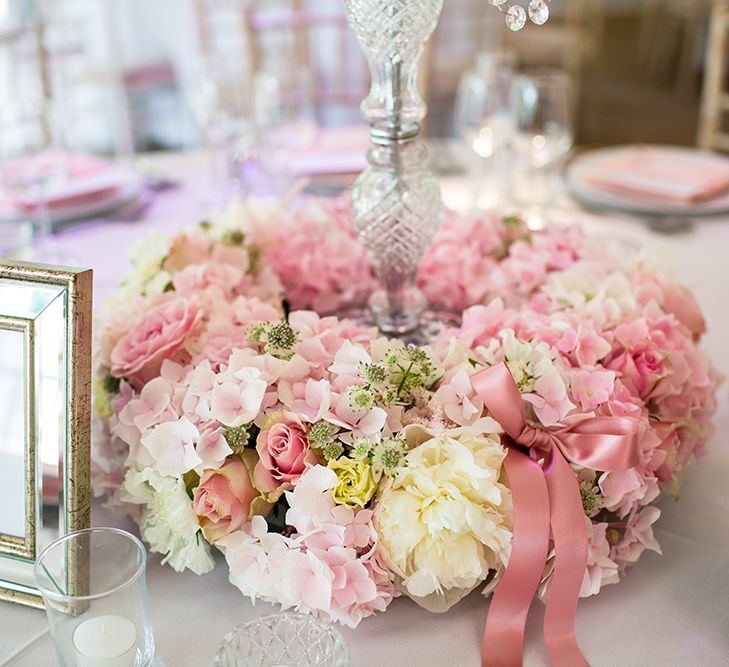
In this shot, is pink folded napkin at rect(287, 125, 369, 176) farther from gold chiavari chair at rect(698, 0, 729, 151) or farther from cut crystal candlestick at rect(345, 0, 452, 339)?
gold chiavari chair at rect(698, 0, 729, 151)

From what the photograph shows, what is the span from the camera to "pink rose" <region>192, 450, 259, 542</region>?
0.77 m

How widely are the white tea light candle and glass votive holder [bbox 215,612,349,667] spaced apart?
0.08m

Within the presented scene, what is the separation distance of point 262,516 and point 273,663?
0.13 m

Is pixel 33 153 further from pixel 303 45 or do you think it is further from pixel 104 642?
pixel 303 45

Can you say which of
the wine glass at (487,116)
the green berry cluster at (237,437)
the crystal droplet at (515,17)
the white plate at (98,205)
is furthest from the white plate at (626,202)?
the green berry cluster at (237,437)

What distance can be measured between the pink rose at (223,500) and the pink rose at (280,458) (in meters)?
0.02

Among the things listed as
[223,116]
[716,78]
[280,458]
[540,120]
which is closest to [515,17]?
[280,458]

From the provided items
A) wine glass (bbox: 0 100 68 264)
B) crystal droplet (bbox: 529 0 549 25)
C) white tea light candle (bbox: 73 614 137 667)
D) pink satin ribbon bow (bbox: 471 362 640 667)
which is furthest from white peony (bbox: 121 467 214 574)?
wine glass (bbox: 0 100 68 264)

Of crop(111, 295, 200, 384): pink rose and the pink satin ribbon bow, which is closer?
the pink satin ribbon bow

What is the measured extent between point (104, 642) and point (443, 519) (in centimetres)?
29

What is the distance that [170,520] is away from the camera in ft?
2.61

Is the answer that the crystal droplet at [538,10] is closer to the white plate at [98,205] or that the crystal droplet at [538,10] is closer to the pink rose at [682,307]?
the pink rose at [682,307]

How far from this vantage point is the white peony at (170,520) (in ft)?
2.58

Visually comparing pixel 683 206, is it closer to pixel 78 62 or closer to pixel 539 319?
pixel 539 319
